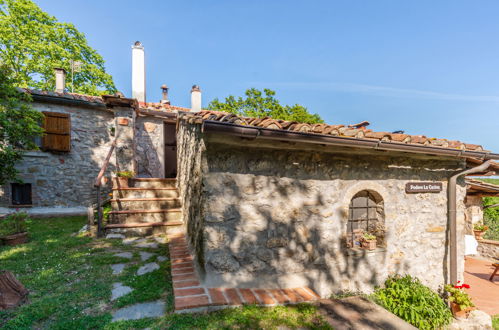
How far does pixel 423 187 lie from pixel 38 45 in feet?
58.6

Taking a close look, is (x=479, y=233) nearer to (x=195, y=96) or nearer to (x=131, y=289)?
(x=131, y=289)

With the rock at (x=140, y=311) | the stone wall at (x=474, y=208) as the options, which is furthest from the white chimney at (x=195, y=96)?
the stone wall at (x=474, y=208)

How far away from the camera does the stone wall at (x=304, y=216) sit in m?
2.99

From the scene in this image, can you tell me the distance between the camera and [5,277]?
9.28 feet

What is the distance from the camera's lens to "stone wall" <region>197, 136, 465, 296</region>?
299 cm

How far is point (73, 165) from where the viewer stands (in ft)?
27.8

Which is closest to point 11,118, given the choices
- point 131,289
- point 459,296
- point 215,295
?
point 131,289

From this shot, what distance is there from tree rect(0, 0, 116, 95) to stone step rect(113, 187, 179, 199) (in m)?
10.8

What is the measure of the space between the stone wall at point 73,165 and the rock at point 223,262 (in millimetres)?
7786

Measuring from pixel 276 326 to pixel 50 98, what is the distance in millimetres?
10000

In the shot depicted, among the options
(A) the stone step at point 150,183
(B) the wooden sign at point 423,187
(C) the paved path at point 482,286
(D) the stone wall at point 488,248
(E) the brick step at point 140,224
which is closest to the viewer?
(B) the wooden sign at point 423,187

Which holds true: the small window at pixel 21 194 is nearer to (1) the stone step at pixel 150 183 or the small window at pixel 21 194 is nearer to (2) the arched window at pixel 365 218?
(1) the stone step at pixel 150 183

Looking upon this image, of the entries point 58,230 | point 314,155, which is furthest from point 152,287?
point 58,230

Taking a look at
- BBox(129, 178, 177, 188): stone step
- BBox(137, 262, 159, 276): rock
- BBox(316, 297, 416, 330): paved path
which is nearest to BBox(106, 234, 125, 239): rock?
BBox(129, 178, 177, 188): stone step
